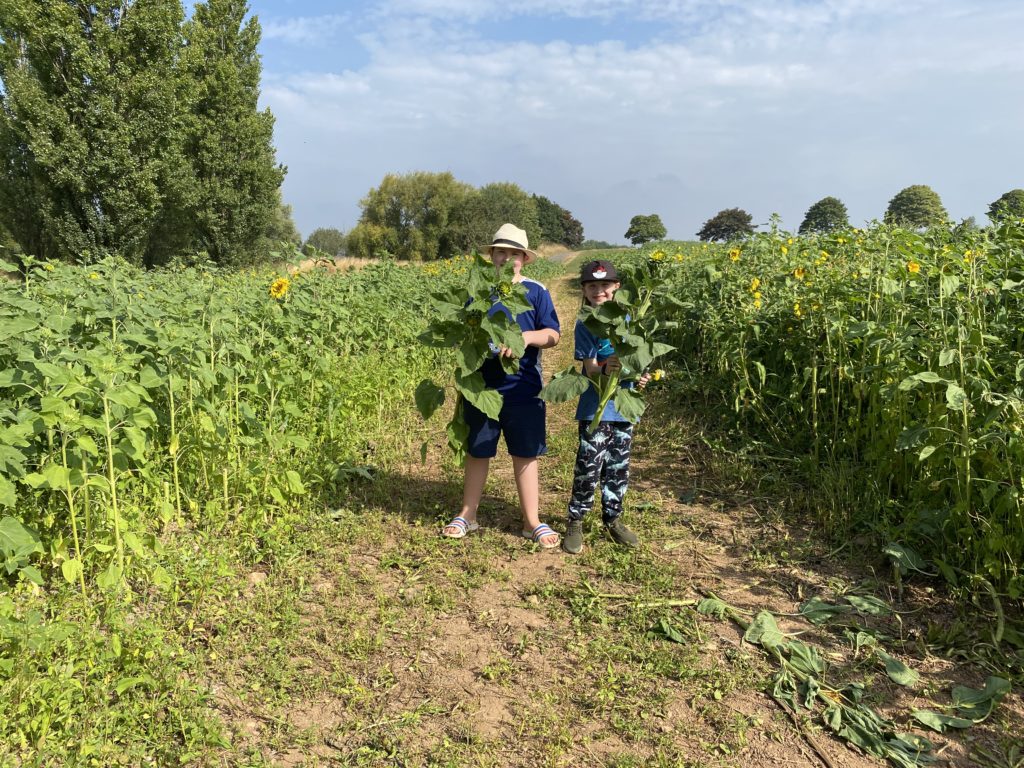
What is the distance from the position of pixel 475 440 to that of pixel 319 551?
0.97 metres

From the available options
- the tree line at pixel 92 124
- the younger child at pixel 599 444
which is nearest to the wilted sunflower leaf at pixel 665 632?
the younger child at pixel 599 444

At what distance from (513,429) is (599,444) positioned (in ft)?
1.51

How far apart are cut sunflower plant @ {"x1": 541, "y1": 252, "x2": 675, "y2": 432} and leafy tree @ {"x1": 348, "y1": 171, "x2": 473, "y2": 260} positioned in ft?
132

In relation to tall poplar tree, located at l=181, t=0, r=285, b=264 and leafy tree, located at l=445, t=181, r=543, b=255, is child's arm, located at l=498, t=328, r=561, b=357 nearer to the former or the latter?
tall poplar tree, located at l=181, t=0, r=285, b=264

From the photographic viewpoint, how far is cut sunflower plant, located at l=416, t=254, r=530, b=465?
3025 millimetres

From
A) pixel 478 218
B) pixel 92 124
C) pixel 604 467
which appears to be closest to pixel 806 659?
pixel 604 467

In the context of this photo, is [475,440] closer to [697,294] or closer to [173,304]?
[173,304]

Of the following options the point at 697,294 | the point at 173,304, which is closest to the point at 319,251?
the point at 173,304

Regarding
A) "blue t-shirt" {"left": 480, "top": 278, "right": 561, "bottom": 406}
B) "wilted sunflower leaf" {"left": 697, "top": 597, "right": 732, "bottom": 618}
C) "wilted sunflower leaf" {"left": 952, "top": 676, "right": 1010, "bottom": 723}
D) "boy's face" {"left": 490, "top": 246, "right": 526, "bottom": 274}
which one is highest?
"boy's face" {"left": 490, "top": 246, "right": 526, "bottom": 274}

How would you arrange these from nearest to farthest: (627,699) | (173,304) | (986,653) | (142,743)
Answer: (142,743) < (627,699) < (986,653) < (173,304)

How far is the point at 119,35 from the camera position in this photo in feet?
54.0

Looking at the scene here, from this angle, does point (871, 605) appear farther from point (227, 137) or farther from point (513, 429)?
point (227, 137)

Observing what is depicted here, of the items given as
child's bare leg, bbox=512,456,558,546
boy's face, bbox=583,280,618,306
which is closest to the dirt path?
child's bare leg, bbox=512,456,558,546

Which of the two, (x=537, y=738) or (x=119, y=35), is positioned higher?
(x=119, y=35)
